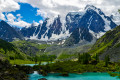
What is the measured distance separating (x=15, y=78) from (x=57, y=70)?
78.1 meters

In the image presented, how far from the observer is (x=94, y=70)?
7239 inches

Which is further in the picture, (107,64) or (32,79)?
(107,64)

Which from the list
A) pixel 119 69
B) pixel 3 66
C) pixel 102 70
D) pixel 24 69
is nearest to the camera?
pixel 119 69

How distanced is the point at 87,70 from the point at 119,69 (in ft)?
572

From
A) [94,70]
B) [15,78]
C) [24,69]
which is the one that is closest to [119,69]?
[15,78]

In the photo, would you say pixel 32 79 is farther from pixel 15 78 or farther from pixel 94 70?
pixel 94 70

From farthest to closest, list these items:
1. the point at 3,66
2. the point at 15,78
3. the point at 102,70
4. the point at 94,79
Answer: the point at 102,70 < the point at 3,66 < the point at 94,79 < the point at 15,78

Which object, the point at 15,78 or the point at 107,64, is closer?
the point at 15,78

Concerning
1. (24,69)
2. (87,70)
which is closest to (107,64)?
(87,70)

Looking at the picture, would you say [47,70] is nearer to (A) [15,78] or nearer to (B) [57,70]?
(B) [57,70]

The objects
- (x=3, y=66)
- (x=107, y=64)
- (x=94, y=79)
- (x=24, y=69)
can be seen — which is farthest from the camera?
(x=107, y=64)

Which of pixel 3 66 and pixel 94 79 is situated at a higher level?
pixel 3 66

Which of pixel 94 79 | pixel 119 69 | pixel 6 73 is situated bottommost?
pixel 94 79

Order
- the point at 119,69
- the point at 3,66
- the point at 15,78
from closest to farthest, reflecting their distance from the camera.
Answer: the point at 119,69 < the point at 15,78 < the point at 3,66
